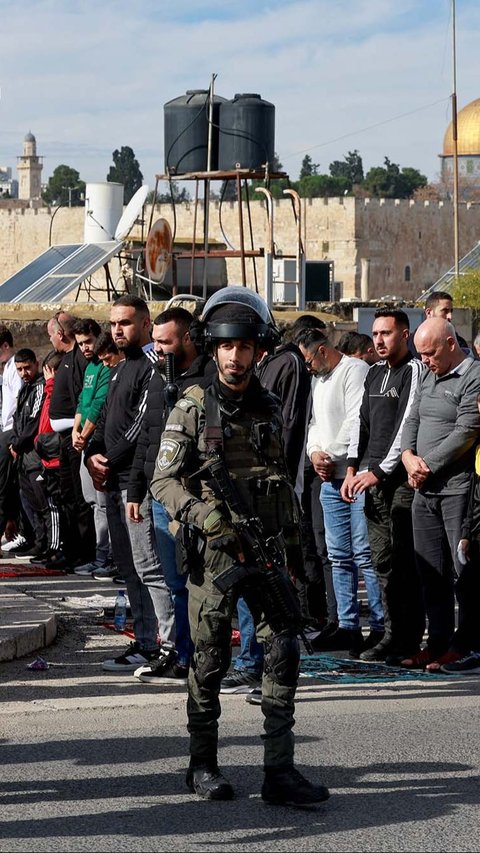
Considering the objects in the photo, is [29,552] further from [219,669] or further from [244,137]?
[244,137]

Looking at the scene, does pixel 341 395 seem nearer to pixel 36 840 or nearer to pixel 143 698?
pixel 143 698

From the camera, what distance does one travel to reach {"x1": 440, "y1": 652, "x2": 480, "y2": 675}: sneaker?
822 cm

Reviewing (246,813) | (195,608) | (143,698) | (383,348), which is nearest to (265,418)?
(195,608)

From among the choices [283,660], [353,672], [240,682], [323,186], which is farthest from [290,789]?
[323,186]

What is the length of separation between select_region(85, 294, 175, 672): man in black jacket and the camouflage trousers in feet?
8.03

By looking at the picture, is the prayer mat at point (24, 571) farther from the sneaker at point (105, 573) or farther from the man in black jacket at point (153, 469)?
the man in black jacket at point (153, 469)

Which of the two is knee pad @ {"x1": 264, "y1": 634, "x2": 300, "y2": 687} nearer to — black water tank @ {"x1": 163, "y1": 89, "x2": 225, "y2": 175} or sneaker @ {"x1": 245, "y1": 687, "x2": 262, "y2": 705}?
sneaker @ {"x1": 245, "y1": 687, "x2": 262, "y2": 705}

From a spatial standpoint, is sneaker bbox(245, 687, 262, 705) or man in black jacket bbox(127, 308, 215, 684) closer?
sneaker bbox(245, 687, 262, 705)

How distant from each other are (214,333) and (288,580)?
98 centimetres

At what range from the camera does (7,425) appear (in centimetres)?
1351

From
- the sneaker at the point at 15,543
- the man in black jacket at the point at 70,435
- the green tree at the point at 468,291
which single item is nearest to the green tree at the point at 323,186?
the green tree at the point at 468,291

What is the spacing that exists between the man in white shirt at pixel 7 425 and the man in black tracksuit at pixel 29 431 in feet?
0.66

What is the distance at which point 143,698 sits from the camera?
7484 millimetres

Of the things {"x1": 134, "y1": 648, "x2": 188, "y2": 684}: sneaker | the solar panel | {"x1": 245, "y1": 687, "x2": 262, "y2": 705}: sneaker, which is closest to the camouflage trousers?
{"x1": 245, "y1": 687, "x2": 262, "y2": 705}: sneaker
